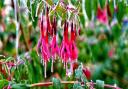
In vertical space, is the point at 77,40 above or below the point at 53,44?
above

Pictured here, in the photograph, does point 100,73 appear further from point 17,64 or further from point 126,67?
point 17,64

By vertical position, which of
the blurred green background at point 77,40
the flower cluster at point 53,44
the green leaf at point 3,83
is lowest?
the green leaf at point 3,83

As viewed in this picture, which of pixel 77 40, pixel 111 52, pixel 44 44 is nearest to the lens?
pixel 44 44

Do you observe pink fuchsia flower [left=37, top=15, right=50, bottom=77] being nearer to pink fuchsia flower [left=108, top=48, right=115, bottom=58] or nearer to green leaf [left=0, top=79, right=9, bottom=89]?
green leaf [left=0, top=79, right=9, bottom=89]

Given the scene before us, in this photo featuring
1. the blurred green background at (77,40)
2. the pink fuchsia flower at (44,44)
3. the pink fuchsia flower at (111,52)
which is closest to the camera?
the pink fuchsia flower at (44,44)

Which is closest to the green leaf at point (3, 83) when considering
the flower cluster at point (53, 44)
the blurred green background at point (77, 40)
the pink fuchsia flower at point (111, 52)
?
the blurred green background at point (77, 40)

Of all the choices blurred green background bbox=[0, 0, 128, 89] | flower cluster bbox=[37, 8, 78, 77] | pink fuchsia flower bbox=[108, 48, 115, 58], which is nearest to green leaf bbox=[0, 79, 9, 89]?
blurred green background bbox=[0, 0, 128, 89]

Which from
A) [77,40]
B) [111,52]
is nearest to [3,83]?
[77,40]

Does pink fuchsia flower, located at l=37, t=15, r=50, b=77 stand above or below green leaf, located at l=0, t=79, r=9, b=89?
above

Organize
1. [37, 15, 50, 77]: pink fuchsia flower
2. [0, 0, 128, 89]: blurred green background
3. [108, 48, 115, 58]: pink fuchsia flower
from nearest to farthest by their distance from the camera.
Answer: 1. [37, 15, 50, 77]: pink fuchsia flower
2. [0, 0, 128, 89]: blurred green background
3. [108, 48, 115, 58]: pink fuchsia flower

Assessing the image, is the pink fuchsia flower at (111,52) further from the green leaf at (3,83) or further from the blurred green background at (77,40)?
the green leaf at (3,83)

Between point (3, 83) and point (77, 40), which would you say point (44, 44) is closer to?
point (3, 83)

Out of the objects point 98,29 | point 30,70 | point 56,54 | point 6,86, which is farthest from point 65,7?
point 98,29
